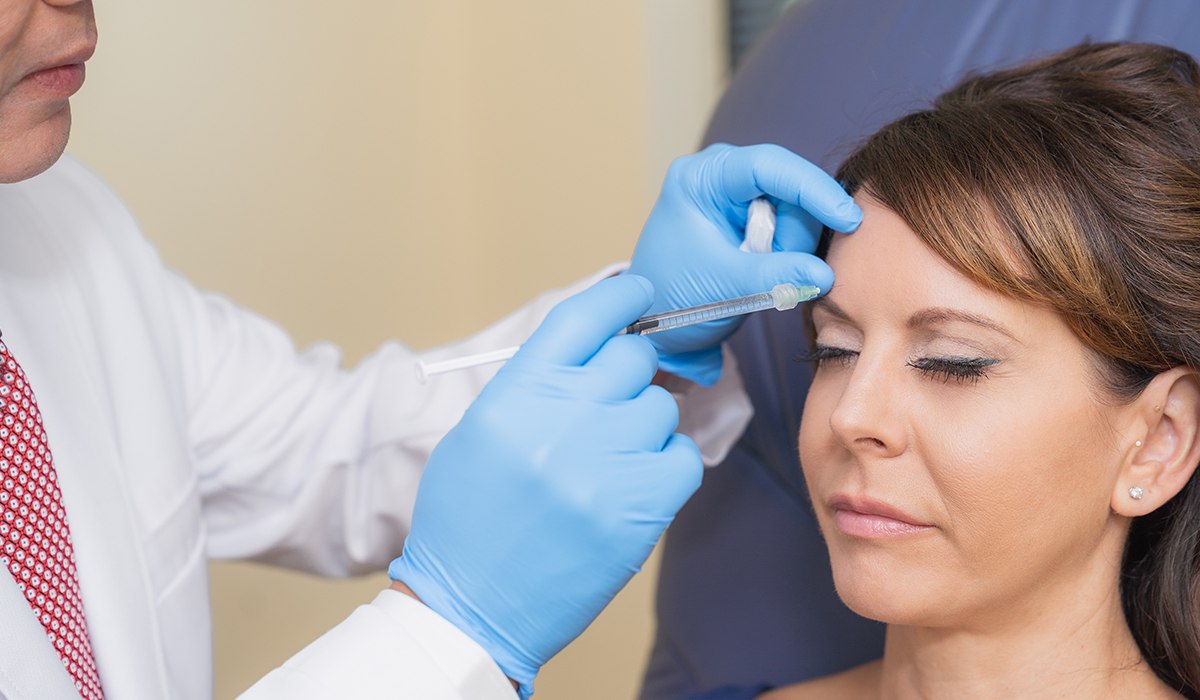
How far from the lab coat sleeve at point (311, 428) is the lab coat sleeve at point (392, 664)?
1.53 ft

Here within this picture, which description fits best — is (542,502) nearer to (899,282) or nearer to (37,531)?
(899,282)

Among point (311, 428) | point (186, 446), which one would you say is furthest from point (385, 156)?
point (186, 446)

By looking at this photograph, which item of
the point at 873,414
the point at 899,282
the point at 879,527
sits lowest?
the point at 879,527

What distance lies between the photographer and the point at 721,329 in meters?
1.38

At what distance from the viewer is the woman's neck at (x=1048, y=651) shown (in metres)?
1.20

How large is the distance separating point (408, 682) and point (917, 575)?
46cm

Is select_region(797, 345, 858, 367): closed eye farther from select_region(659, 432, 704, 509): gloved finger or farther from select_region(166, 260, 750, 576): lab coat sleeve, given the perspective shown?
select_region(166, 260, 750, 576): lab coat sleeve

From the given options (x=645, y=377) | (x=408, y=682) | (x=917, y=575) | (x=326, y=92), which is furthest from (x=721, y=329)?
(x=326, y=92)

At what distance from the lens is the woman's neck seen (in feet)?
3.93

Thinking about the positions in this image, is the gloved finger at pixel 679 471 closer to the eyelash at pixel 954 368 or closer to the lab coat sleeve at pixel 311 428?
the eyelash at pixel 954 368

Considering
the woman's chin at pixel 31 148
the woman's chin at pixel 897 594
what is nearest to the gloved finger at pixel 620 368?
the woman's chin at pixel 897 594

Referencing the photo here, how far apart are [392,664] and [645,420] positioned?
0.30 m

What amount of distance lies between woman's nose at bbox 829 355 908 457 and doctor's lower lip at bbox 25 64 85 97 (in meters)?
0.73

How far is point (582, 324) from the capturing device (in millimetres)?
1111
